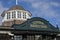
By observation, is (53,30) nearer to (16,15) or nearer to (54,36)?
(54,36)

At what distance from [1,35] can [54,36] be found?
32.5 feet

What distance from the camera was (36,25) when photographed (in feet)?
142

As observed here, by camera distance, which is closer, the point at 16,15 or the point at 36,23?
the point at 36,23

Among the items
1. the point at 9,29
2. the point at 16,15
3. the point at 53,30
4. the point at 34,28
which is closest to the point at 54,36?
the point at 53,30

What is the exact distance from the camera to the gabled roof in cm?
4231

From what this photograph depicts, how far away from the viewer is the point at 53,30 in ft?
142

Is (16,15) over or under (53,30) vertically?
over

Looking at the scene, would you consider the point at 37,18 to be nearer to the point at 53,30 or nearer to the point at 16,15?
the point at 53,30

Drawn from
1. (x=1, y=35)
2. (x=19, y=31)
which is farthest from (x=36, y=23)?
(x=1, y=35)

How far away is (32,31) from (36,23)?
5.93 feet

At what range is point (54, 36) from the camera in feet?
141

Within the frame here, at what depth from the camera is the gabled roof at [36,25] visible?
139ft

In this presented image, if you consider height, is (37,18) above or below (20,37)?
above

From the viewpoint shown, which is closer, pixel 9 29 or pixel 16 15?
pixel 9 29
